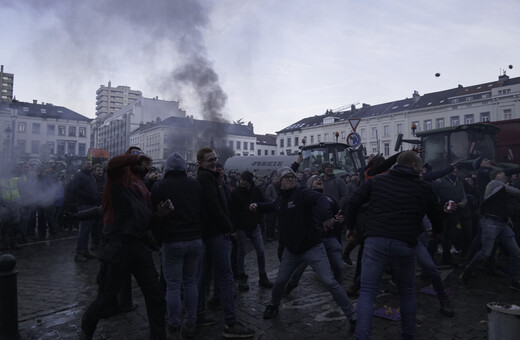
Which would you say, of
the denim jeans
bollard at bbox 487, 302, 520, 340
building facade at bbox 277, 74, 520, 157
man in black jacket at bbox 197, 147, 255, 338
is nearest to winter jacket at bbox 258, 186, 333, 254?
man in black jacket at bbox 197, 147, 255, 338

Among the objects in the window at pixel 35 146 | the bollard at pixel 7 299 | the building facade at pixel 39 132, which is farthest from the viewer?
the window at pixel 35 146

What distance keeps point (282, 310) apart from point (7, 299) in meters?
3.20

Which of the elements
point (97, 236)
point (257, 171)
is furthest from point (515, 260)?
point (257, 171)

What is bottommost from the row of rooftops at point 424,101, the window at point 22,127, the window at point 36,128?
the window at point 22,127

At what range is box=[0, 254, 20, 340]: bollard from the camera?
3633 millimetres

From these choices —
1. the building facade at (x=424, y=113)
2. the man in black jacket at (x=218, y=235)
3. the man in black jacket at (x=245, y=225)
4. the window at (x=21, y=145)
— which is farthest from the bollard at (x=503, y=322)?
the window at (x=21, y=145)

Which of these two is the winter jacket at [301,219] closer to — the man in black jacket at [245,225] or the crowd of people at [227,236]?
the crowd of people at [227,236]

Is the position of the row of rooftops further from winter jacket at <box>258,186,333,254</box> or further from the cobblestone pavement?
winter jacket at <box>258,186,333,254</box>

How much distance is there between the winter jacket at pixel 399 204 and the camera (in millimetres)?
3307

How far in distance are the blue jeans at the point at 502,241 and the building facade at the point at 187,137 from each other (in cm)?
4433

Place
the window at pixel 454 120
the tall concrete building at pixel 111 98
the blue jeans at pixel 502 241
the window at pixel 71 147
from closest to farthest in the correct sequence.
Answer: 1. the blue jeans at pixel 502 241
2. the window at pixel 454 120
3. the window at pixel 71 147
4. the tall concrete building at pixel 111 98

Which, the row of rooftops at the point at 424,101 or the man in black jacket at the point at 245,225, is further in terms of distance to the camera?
the row of rooftops at the point at 424,101

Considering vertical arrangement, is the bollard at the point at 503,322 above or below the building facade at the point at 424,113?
Result: below

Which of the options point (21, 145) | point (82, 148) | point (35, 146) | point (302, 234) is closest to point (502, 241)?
point (302, 234)
